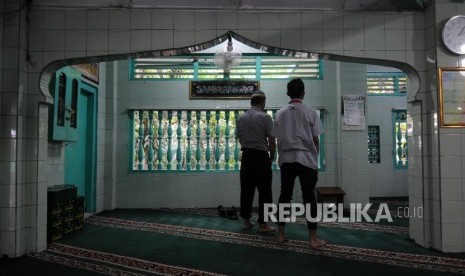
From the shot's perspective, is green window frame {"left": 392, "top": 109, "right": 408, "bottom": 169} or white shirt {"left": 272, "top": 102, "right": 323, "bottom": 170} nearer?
white shirt {"left": 272, "top": 102, "right": 323, "bottom": 170}

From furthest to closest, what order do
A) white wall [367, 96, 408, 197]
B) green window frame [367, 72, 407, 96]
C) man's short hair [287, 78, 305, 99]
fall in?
green window frame [367, 72, 407, 96] < white wall [367, 96, 408, 197] < man's short hair [287, 78, 305, 99]

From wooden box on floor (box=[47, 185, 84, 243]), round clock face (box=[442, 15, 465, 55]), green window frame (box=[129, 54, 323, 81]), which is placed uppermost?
green window frame (box=[129, 54, 323, 81])

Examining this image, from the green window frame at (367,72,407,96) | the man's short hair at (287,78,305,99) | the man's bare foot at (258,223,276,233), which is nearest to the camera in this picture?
the man's short hair at (287,78,305,99)

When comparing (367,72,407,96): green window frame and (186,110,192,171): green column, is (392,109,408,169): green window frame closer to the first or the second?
(367,72,407,96): green window frame

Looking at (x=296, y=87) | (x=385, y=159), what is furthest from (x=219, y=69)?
(x=385, y=159)

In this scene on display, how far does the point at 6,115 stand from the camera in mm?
2846

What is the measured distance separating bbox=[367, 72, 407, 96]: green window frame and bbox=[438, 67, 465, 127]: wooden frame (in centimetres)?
382

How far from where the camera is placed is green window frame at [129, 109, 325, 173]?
208 inches

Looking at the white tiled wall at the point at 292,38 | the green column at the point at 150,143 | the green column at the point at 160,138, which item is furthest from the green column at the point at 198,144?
the white tiled wall at the point at 292,38

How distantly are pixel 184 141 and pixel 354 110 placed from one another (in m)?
2.77

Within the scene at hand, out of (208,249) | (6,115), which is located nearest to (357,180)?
(208,249)

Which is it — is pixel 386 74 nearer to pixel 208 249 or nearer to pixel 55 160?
pixel 208 249

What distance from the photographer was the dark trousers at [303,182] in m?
2.90

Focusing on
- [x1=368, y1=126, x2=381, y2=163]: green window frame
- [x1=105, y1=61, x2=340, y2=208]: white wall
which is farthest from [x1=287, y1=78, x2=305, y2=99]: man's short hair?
[x1=368, y1=126, x2=381, y2=163]: green window frame
